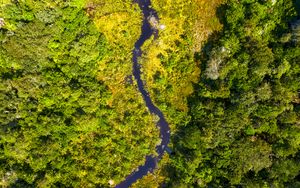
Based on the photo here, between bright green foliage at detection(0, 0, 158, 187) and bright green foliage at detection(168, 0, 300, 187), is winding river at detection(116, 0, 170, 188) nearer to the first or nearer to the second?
bright green foliage at detection(0, 0, 158, 187)

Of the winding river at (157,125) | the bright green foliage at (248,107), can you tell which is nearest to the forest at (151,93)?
the bright green foliage at (248,107)

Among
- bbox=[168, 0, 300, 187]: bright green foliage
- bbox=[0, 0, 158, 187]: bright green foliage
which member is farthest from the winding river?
bbox=[168, 0, 300, 187]: bright green foliage

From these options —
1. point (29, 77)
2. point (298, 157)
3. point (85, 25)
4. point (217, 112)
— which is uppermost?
point (85, 25)

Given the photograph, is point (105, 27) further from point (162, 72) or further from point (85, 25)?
point (162, 72)

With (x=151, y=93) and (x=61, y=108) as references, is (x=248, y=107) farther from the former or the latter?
(x=61, y=108)

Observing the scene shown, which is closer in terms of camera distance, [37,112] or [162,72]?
[37,112]

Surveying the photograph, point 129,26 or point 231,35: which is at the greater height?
point 129,26

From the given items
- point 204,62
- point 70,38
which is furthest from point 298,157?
point 70,38

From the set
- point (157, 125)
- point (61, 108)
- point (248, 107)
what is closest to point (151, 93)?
point (157, 125)
